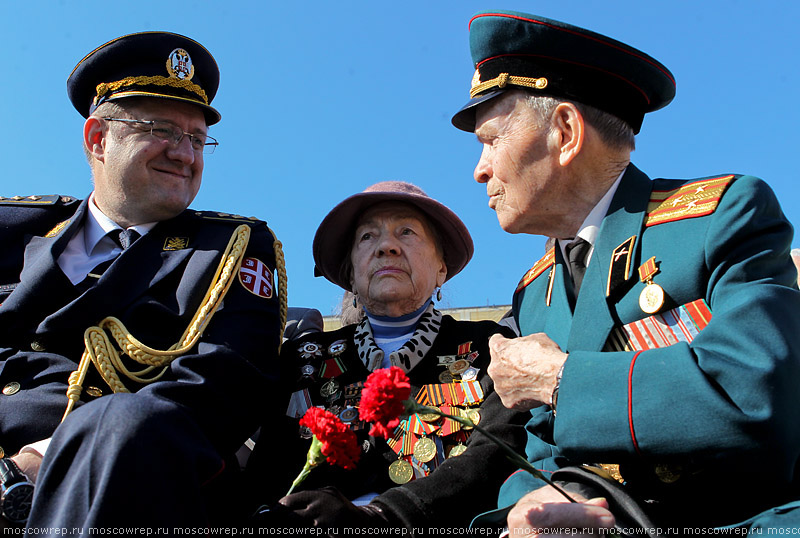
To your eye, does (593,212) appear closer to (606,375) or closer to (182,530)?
(606,375)

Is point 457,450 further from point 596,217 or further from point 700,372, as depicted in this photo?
point 700,372

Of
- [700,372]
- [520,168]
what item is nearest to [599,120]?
[520,168]

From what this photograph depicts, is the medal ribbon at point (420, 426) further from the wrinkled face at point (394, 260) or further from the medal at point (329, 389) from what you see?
the wrinkled face at point (394, 260)

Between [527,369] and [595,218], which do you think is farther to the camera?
[595,218]

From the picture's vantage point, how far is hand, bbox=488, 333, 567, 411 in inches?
97.4

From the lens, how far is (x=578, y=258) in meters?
3.09

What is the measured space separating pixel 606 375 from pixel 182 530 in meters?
1.28

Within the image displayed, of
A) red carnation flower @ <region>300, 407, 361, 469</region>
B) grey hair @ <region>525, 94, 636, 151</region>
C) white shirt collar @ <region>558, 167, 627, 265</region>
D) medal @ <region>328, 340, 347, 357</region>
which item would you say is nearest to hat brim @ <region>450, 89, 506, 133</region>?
grey hair @ <region>525, 94, 636, 151</region>

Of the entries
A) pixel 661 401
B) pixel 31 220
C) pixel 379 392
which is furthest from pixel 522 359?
pixel 31 220

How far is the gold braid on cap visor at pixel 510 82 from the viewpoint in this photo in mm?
3170

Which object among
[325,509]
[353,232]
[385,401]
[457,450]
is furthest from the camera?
[353,232]

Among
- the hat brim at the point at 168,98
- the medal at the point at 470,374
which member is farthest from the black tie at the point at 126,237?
the medal at the point at 470,374

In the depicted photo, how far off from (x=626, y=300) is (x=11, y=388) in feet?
7.96

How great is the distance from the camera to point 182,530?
6.73 ft
